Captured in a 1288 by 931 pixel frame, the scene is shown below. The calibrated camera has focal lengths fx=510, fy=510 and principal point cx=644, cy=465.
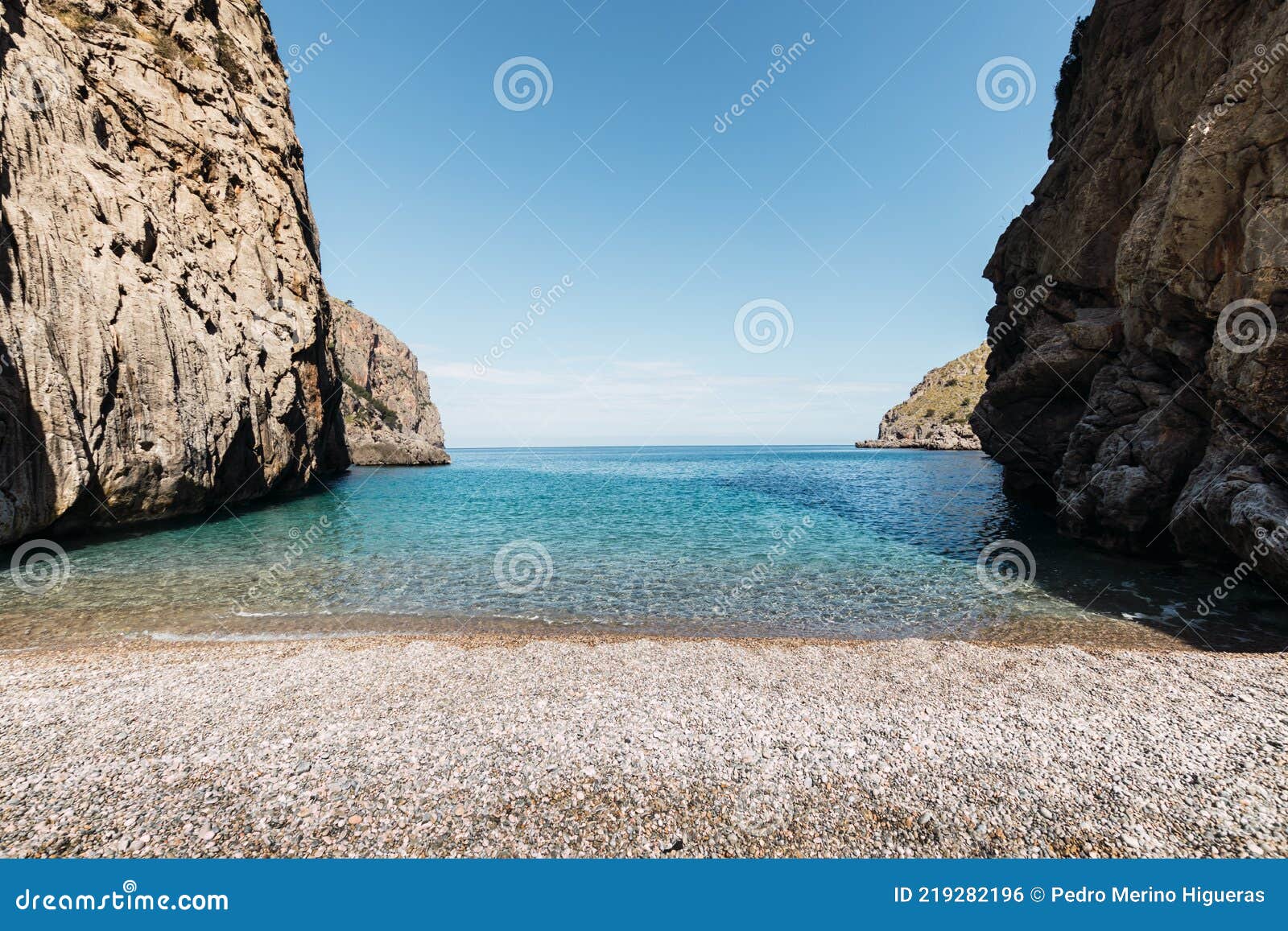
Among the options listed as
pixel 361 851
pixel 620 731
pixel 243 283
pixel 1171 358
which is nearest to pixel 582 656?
pixel 620 731

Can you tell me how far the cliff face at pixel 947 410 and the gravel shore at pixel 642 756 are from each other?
167 m

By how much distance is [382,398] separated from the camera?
5482 inches

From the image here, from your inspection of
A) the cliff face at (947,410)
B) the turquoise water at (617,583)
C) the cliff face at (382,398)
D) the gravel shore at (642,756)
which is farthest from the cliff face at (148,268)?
the cliff face at (947,410)

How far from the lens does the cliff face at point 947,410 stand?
6240 inches

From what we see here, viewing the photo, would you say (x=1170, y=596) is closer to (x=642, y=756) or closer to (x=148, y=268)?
(x=642, y=756)

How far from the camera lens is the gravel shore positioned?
6.22 meters

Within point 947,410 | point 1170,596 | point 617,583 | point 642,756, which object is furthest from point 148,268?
point 947,410

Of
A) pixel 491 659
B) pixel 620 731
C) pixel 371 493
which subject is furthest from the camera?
pixel 371 493

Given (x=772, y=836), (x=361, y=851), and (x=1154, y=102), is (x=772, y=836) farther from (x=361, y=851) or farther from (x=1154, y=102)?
(x=1154, y=102)

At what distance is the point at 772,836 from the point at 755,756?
159cm

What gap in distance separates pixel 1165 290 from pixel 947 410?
175422mm

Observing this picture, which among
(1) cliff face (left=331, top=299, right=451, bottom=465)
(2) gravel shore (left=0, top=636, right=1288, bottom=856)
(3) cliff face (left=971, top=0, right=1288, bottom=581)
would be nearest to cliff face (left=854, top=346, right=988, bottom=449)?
(3) cliff face (left=971, top=0, right=1288, bottom=581)

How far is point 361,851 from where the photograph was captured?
5988 millimetres

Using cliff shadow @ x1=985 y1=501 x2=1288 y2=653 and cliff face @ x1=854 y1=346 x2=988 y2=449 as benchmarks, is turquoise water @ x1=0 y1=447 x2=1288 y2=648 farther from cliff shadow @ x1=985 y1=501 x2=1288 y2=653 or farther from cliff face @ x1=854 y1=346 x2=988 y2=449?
cliff face @ x1=854 y1=346 x2=988 y2=449
